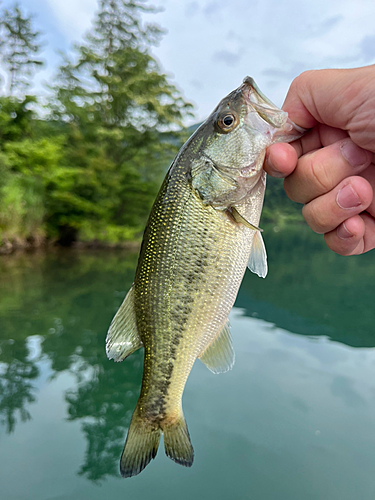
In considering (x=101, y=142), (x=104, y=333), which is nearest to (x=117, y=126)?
(x=101, y=142)

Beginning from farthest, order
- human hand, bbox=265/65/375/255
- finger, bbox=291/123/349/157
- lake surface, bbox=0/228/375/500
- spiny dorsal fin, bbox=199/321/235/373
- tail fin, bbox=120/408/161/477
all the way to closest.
Answer: lake surface, bbox=0/228/375/500, finger, bbox=291/123/349/157, spiny dorsal fin, bbox=199/321/235/373, human hand, bbox=265/65/375/255, tail fin, bbox=120/408/161/477

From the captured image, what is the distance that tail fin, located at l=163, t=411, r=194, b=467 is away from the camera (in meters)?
1.86

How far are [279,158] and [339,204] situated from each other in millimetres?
509

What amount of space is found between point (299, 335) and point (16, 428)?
30.1 ft

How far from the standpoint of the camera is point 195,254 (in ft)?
6.24

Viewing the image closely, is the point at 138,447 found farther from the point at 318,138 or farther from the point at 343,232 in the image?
the point at 318,138

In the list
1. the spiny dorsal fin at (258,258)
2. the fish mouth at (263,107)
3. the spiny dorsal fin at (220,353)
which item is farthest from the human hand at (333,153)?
the spiny dorsal fin at (220,353)

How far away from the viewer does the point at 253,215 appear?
1977 millimetres

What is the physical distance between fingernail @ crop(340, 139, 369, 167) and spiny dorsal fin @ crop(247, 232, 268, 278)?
28.1 inches

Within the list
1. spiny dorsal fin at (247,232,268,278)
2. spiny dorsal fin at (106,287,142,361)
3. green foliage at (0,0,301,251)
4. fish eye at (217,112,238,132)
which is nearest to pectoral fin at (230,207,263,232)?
spiny dorsal fin at (247,232,268,278)

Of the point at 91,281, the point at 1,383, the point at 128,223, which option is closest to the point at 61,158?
the point at 128,223

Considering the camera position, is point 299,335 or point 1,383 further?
point 299,335

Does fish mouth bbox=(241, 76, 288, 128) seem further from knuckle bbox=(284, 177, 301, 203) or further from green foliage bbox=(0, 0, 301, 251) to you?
green foliage bbox=(0, 0, 301, 251)

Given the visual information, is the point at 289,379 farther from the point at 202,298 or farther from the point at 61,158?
the point at 61,158
